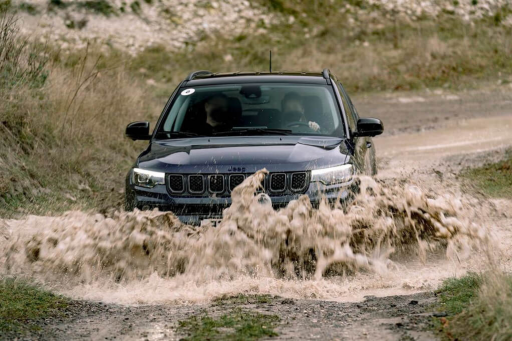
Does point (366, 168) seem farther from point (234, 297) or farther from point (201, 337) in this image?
point (201, 337)

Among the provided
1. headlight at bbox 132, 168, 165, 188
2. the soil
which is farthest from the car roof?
the soil

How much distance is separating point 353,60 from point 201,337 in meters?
24.0

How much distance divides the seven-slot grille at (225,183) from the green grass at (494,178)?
16.4ft

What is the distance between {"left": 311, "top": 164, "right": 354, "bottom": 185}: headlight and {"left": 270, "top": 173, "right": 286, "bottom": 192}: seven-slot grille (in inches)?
8.5

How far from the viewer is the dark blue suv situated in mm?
7246

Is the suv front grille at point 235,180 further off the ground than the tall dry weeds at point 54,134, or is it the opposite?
the suv front grille at point 235,180

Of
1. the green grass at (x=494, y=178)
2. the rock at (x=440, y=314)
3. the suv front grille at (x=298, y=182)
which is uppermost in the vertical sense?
the rock at (x=440, y=314)

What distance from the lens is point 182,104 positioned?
8914 millimetres

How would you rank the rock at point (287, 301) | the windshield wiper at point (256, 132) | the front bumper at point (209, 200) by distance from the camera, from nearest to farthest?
the rock at point (287, 301)
the front bumper at point (209, 200)
the windshield wiper at point (256, 132)

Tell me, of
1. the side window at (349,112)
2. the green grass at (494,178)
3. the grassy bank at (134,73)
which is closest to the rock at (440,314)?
the side window at (349,112)

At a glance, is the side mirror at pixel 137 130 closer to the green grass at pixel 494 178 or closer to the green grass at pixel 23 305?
the green grass at pixel 23 305

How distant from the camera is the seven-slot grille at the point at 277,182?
23.7 ft

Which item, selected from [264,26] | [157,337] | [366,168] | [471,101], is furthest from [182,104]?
[264,26]

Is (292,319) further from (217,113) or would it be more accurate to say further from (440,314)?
(217,113)
